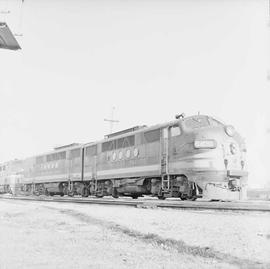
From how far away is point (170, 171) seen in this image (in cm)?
1723

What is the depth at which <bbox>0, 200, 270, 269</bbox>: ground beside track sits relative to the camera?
5074mm

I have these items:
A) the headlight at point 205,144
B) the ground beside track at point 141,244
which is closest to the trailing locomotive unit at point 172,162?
Answer: the headlight at point 205,144

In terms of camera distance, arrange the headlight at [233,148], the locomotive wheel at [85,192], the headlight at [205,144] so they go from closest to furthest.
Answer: the headlight at [205,144] < the headlight at [233,148] < the locomotive wheel at [85,192]

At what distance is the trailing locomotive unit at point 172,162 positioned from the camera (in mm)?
15961

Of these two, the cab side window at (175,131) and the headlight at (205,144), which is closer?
the headlight at (205,144)

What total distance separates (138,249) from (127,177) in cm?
1441

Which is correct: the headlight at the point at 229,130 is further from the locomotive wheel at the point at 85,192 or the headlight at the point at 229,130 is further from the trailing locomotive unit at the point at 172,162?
the locomotive wheel at the point at 85,192

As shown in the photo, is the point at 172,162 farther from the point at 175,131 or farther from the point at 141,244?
the point at 141,244

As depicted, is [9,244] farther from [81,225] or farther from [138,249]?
[81,225]

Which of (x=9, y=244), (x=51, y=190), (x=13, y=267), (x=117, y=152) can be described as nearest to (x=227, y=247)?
(x=13, y=267)

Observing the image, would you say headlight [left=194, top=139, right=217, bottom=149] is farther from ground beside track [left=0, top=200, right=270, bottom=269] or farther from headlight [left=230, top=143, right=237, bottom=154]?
ground beside track [left=0, top=200, right=270, bottom=269]

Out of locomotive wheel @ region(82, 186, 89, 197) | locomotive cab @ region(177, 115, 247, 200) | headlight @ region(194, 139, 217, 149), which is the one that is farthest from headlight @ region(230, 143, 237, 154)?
locomotive wheel @ region(82, 186, 89, 197)

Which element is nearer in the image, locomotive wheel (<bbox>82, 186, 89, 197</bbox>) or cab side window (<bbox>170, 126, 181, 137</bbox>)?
cab side window (<bbox>170, 126, 181, 137</bbox>)

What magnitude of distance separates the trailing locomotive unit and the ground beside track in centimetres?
632
